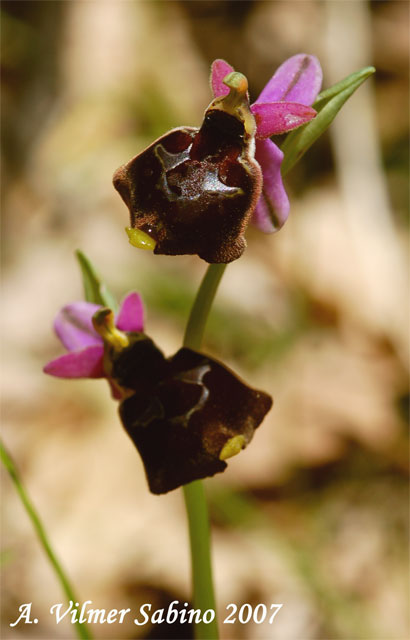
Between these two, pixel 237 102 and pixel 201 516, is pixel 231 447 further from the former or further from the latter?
pixel 237 102

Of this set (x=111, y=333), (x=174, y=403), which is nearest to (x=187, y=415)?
(x=174, y=403)

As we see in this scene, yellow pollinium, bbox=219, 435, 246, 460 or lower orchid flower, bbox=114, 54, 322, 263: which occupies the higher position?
lower orchid flower, bbox=114, 54, 322, 263

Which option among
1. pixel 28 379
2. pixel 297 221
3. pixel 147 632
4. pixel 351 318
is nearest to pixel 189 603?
pixel 147 632

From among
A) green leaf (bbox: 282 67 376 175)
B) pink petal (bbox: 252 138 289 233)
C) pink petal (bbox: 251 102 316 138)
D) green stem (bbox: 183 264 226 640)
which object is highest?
green leaf (bbox: 282 67 376 175)

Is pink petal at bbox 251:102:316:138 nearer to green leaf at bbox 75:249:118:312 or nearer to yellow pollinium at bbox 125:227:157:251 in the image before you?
yellow pollinium at bbox 125:227:157:251

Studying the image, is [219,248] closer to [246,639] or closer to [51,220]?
[246,639]

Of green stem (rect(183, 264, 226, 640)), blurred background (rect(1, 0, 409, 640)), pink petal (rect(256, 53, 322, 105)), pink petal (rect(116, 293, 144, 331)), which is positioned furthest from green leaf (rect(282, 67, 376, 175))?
blurred background (rect(1, 0, 409, 640))
